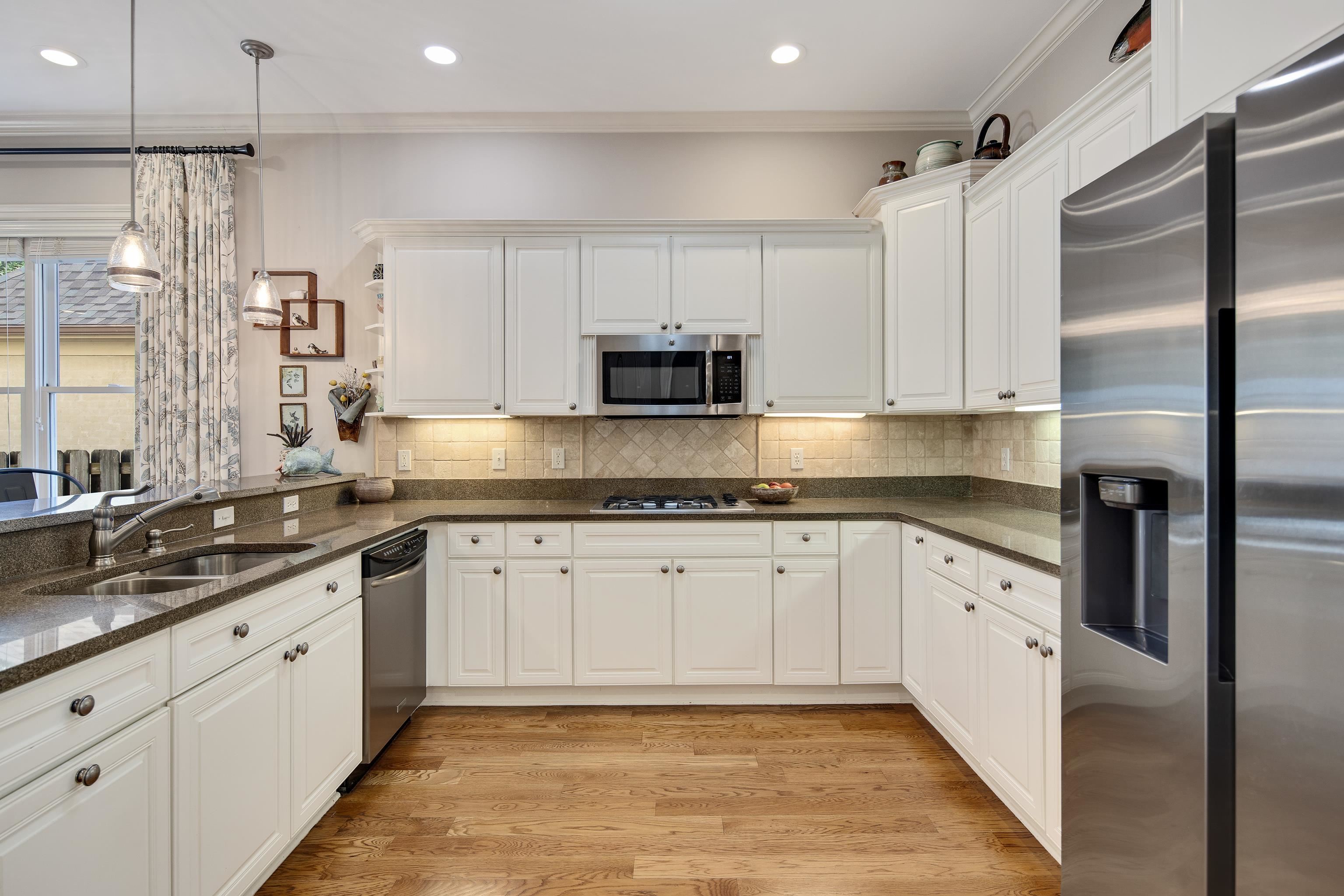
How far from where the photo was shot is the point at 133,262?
202 centimetres

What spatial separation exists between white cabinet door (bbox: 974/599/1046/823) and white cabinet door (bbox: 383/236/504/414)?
7.80 feet

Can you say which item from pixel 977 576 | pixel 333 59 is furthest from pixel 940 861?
pixel 333 59

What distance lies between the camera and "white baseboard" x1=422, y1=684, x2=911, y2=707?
287 cm

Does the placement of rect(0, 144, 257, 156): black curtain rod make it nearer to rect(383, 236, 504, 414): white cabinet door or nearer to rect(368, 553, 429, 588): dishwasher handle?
rect(383, 236, 504, 414): white cabinet door

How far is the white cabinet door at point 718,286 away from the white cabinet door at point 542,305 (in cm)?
51

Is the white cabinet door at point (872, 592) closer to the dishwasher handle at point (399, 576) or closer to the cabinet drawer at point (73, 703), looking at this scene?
the dishwasher handle at point (399, 576)

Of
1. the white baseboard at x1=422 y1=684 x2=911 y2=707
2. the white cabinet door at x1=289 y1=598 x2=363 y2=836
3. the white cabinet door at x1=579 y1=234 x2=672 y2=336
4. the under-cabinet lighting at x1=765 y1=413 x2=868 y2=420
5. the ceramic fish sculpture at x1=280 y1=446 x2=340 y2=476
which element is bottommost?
the white baseboard at x1=422 y1=684 x2=911 y2=707

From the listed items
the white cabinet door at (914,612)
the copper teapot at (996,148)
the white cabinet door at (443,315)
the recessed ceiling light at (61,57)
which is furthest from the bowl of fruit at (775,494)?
the recessed ceiling light at (61,57)

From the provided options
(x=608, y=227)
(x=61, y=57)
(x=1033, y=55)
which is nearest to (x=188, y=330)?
(x=61, y=57)

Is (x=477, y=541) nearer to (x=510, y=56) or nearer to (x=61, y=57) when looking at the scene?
(x=510, y=56)

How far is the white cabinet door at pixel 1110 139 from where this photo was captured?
174cm

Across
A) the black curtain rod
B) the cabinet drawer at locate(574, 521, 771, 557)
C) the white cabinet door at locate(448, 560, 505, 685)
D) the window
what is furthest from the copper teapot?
the window

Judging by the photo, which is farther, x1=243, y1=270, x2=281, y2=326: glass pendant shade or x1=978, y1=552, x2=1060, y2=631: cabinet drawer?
x1=243, y1=270, x2=281, y2=326: glass pendant shade

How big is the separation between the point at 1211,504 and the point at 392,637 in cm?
250
